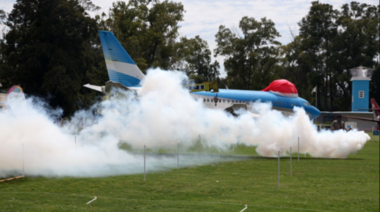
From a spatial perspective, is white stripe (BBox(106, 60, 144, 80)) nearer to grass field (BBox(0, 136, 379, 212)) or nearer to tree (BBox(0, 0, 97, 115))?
tree (BBox(0, 0, 97, 115))

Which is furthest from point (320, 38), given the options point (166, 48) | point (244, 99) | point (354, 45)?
point (244, 99)

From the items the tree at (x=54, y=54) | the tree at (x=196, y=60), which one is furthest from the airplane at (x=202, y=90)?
the tree at (x=196, y=60)

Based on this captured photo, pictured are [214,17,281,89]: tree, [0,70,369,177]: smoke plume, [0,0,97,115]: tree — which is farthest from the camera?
[214,17,281,89]: tree

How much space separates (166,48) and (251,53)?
63.8 feet

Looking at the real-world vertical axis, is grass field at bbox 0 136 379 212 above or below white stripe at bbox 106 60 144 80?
below

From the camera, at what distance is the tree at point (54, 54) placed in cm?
3569

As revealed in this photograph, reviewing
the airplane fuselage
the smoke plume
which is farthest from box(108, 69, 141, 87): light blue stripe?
the airplane fuselage

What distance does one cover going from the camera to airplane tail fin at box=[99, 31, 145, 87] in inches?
1238

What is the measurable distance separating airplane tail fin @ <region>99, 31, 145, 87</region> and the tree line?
5.57 m

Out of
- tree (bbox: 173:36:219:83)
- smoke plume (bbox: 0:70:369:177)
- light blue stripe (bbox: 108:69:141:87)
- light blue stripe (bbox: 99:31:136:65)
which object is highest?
tree (bbox: 173:36:219:83)

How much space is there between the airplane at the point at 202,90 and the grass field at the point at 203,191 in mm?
10610

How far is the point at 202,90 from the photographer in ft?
97.1

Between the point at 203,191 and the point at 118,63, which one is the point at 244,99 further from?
the point at 203,191

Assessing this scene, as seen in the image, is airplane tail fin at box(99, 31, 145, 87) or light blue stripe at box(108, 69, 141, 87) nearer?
airplane tail fin at box(99, 31, 145, 87)
